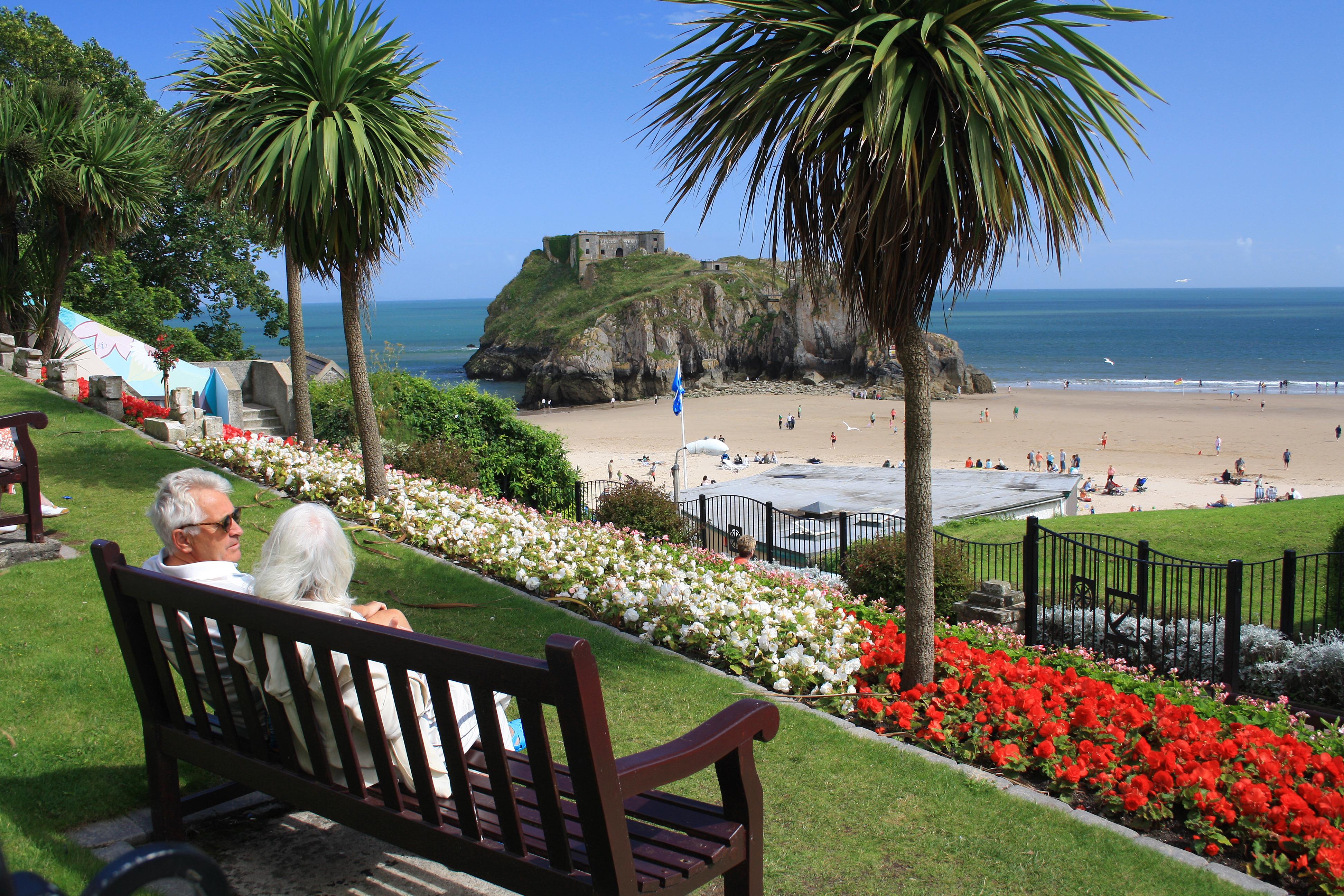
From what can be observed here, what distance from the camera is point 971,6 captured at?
15.9ft

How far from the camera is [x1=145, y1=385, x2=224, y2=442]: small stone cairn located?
12.3m

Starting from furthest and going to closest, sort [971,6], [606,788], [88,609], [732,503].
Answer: [732,503], [88,609], [971,6], [606,788]

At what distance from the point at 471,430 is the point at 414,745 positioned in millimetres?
16205

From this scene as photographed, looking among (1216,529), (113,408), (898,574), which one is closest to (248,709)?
(898,574)

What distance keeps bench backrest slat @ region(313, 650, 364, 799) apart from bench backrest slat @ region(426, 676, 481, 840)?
15.7 inches

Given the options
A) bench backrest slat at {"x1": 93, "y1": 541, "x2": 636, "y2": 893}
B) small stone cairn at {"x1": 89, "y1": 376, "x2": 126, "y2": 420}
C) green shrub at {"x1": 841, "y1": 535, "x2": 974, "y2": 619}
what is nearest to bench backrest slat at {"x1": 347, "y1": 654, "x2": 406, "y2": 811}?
bench backrest slat at {"x1": 93, "y1": 541, "x2": 636, "y2": 893}

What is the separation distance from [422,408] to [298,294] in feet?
19.7

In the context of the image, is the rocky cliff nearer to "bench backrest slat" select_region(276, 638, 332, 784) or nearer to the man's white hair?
the man's white hair

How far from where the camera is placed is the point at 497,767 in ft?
7.34

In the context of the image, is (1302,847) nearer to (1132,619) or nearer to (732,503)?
(1132,619)

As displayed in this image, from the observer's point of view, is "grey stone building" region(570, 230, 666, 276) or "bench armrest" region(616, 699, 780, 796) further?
"grey stone building" region(570, 230, 666, 276)

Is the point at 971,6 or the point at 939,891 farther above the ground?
the point at 971,6

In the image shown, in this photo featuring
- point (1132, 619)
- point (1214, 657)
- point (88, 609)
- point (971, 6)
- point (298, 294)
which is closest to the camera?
point (971, 6)

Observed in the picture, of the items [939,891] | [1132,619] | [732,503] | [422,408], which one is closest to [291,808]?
[939,891]
